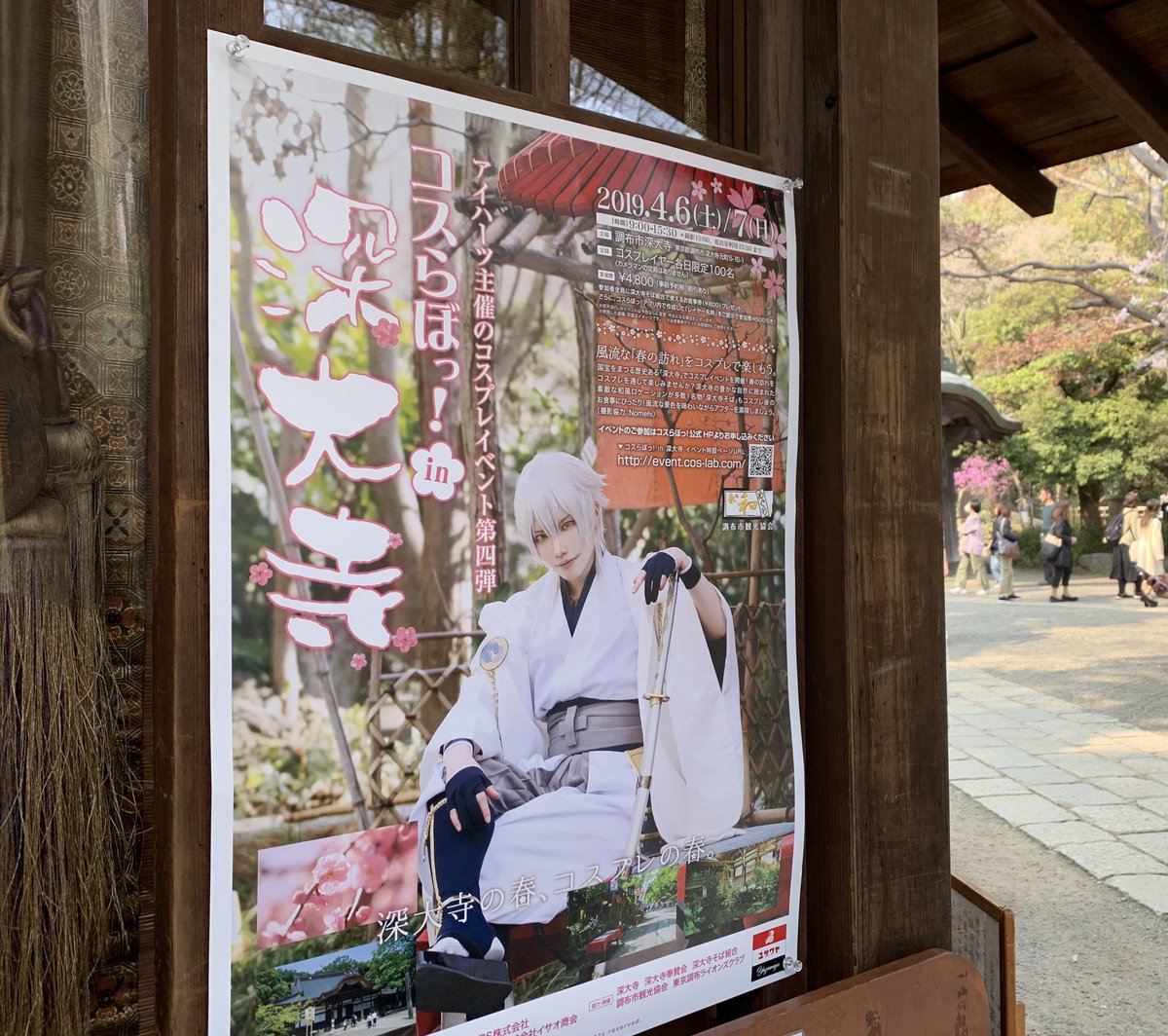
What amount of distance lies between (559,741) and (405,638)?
30cm

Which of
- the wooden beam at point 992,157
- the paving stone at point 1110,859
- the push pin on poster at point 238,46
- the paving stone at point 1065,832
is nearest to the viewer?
the push pin on poster at point 238,46

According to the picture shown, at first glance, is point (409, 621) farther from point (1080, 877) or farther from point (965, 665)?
point (965, 665)

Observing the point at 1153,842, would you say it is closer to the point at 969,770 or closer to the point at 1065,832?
the point at 1065,832

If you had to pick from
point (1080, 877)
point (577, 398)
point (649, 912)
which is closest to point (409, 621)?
point (577, 398)

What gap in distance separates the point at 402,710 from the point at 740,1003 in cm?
87

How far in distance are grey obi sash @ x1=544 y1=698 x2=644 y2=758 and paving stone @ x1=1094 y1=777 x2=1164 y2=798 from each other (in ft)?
17.5

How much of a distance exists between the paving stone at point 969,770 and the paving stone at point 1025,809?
0.45 meters

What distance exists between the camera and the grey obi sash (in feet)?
4.56

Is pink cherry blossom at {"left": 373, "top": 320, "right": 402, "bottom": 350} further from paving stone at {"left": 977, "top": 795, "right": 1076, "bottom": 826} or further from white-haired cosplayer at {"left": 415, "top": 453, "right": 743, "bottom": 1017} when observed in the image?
paving stone at {"left": 977, "top": 795, "right": 1076, "bottom": 826}

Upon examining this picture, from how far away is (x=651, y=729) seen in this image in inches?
57.9

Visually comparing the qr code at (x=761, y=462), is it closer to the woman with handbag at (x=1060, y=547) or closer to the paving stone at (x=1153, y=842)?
the paving stone at (x=1153, y=842)

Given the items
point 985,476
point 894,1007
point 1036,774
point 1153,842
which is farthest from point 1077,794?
point 985,476

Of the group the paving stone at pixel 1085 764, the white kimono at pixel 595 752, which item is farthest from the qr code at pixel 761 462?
the paving stone at pixel 1085 764

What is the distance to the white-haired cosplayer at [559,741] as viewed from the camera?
129 centimetres
